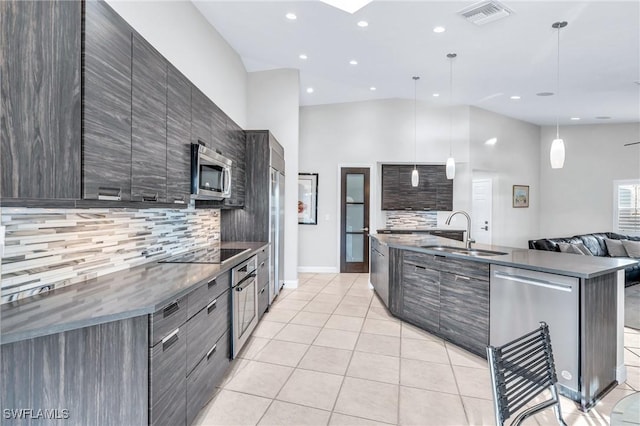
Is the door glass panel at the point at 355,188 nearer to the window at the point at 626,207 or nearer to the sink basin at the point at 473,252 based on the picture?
the sink basin at the point at 473,252

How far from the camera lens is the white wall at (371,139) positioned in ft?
22.2

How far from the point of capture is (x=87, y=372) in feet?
4.51

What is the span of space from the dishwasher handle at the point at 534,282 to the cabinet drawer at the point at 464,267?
110 millimetres

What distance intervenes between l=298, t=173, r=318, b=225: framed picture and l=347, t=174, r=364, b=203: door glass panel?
71 centimetres

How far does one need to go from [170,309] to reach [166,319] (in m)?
0.06

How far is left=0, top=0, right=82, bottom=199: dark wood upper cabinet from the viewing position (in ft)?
3.78

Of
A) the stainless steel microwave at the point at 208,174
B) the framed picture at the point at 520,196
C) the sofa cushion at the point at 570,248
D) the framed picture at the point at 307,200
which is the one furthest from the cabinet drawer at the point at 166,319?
the framed picture at the point at 520,196

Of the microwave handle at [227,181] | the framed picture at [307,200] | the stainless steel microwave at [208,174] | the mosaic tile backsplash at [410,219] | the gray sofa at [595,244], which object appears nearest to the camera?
the stainless steel microwave at [208,174]

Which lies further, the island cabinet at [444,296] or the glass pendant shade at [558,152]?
the glass pendant shade at [558,152]

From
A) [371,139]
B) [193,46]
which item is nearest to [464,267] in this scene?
[193,46]

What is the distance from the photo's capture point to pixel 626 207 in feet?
23.5

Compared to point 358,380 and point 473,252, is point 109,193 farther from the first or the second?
point 473,252

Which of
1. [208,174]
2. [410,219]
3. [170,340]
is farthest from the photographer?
[410,219]

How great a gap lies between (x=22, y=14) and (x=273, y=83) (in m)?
4.39
